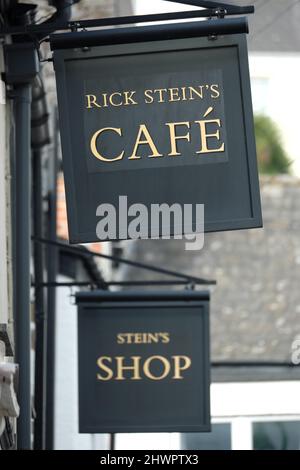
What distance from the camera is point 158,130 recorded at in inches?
235

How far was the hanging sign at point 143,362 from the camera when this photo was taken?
8.13m

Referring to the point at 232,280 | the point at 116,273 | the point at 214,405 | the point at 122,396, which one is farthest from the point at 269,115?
the point at 122,396

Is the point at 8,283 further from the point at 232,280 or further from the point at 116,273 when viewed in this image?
the point at 232,280

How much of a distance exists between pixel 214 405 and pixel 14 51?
266 inches

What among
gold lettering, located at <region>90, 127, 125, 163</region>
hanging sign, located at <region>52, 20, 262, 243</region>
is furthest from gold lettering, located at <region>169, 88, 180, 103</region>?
gold lettering, located at <region>90, 127, 125, 163</region>

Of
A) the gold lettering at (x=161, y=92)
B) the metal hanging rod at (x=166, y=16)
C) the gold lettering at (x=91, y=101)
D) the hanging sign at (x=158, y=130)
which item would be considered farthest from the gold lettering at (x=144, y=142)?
the metal hanging rod at (x=166, y=16)

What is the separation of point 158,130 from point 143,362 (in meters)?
2.79

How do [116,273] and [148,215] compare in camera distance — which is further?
[116,273]

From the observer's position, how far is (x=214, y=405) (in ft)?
41.8

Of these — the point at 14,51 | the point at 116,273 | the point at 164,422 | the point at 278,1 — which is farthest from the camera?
the point at 116,273

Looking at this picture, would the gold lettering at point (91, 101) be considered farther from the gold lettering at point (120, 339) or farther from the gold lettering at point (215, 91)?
the gold lettering at point (120, 339)

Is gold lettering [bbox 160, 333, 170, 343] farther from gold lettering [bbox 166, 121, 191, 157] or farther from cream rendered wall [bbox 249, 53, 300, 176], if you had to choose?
cream rendered wall [bbox 249, 53, 300, 176]

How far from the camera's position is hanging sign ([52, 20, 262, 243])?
5855 mm
